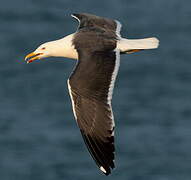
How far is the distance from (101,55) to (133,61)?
12.2m

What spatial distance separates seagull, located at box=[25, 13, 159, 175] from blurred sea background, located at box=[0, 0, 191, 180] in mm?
8661

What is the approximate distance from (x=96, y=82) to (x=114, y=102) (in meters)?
11.1

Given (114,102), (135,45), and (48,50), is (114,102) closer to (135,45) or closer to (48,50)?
(48,50)

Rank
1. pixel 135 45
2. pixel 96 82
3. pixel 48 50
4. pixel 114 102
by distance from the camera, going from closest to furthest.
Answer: pixel 96 82, pixel 135 45, pixel 48 50, pixel 114 102

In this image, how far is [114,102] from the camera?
22484mm

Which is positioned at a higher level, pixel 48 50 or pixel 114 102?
pixel 114 102

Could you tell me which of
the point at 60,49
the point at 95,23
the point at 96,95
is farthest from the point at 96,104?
the point at 95,23

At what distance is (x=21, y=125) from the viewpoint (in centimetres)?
2205

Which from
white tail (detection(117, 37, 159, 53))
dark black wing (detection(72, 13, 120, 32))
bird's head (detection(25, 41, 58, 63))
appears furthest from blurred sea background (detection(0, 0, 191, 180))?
white tail (detection(117, 37, 159, 53))

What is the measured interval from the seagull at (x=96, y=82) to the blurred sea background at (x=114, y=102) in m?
8.66

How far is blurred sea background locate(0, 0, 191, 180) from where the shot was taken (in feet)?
69.4

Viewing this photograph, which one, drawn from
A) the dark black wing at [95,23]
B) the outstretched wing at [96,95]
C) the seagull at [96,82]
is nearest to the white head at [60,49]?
the seagull at [96,82]

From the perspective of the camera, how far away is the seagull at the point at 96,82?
1102 centimetres

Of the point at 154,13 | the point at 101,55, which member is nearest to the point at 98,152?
the point at 101,55
